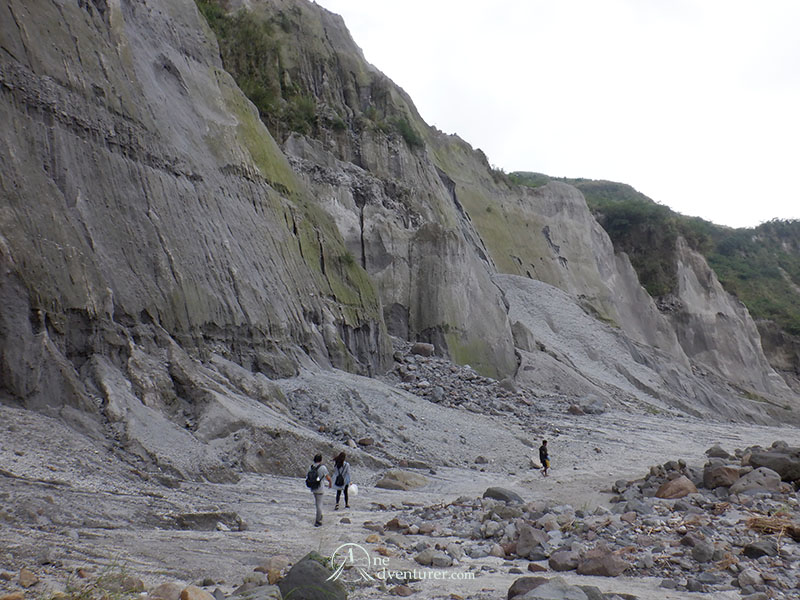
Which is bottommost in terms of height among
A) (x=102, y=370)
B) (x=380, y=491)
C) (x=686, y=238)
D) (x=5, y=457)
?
(x=380, y=491)

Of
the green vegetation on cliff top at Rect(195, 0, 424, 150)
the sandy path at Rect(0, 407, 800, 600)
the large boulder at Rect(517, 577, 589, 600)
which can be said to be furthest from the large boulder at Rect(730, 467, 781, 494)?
the green vegetation on cliff top at Rect(195, 0, 424, 150)

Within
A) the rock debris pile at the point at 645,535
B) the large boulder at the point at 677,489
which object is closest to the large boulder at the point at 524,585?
the rock debris pile at the point at 645,535

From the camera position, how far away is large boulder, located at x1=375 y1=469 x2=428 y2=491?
1152 centimetres

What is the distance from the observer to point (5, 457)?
8016 mm

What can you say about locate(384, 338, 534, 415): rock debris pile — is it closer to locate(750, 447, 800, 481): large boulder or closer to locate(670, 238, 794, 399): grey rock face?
locate(750, 447, 800, 481): large boulder

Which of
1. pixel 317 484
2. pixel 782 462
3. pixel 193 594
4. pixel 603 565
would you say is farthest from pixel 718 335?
pixel 193 594

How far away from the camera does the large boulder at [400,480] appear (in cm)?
1152

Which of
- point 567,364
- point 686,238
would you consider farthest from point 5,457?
point 686,238

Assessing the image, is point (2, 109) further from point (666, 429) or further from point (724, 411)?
point (724, 411)

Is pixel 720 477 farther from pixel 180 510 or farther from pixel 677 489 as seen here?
pixel 180 510

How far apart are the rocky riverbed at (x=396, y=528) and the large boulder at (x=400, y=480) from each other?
53 mm

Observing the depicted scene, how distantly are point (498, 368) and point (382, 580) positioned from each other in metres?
20.1

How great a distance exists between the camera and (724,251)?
72625 millimetres

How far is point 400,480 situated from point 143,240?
6.82 m
